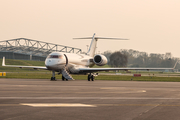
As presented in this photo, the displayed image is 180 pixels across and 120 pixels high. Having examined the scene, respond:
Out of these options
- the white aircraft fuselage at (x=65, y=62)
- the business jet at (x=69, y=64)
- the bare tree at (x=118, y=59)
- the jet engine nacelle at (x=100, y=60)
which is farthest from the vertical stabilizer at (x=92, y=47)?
the bare tree at (x=118, y=59)

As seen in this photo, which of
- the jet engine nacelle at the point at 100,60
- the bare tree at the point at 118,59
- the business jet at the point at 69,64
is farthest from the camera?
the bare tree at the point at 118,59

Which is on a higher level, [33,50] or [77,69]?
[33,50]

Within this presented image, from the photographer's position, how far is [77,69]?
3844 cm

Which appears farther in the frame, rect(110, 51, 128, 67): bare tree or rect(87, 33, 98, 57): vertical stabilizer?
rect(110, 51, 128, 67): bare tree

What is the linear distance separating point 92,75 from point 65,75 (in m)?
4.11

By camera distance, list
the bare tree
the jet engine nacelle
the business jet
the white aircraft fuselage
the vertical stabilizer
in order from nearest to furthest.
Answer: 1. the white aircraft fuselage
2. the business jet
3. the jet engine nacelle
4. the vertical stabilizer
5. the bare tree

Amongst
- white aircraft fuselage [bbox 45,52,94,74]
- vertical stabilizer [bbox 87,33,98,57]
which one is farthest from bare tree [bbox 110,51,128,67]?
white aircraft fuselage [bbox 45,52,94,74]

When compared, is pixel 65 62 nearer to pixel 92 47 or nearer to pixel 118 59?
pixel 92 47

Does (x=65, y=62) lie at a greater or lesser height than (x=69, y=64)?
greater

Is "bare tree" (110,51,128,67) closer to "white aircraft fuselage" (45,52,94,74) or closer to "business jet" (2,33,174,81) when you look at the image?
"business jet" (2,33,174,81)

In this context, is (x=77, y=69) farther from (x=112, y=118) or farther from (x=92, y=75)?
(x=112, y=118)

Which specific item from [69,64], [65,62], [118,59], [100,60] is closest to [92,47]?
[100,60]

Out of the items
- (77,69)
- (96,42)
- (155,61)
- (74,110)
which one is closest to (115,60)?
(155,61)

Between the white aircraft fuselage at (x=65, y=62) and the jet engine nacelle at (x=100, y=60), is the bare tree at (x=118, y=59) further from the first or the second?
the jet engine nacelle at (x=100, y=60)
